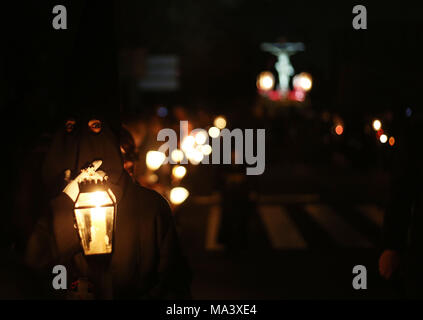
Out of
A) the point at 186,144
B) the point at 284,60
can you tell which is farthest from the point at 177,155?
the point at 284,60

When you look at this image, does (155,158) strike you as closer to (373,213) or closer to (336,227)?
(336,227)

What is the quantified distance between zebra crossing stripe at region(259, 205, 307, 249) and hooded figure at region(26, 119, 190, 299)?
7.31 m

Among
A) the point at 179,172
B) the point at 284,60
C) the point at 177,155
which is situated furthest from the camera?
the point at 284,60

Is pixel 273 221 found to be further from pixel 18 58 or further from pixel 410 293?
pixel 410 293

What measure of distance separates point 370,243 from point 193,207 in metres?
5.38

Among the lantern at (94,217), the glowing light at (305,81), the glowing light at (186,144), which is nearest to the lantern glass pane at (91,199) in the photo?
the lantern at (94,217)

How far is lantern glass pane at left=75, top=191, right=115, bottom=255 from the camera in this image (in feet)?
10.8

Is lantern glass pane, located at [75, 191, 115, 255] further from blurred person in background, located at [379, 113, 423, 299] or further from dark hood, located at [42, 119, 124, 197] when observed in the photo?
blurred person in background, located at [379, 113, 423, 299]

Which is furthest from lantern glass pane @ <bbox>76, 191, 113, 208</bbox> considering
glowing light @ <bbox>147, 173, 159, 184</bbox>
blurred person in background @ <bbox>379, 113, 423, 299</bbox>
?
glowing light @ <bbox>147, 173, 159, 184</bbox>

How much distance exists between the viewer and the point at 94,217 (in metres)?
3.30

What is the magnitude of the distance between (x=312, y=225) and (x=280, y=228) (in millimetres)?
745

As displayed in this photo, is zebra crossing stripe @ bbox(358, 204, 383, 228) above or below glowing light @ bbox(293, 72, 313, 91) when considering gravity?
below

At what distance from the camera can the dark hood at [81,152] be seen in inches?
143

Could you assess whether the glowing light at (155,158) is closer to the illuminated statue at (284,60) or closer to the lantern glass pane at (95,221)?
the lantern glass pane at (95,221)
